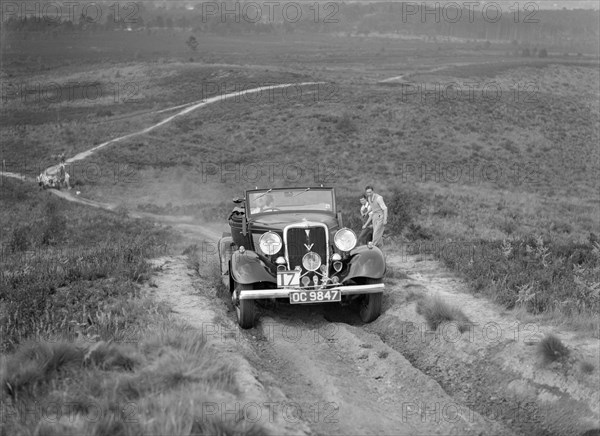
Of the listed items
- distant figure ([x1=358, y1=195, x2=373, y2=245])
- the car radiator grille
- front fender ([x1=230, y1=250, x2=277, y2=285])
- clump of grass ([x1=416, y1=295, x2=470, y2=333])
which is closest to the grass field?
distant figure ([x1=358, y1=195, x2=373, y2=245])

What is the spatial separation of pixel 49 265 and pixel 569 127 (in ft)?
157

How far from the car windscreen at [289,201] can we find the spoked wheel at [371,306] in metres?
2.30

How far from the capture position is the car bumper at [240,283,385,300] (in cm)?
1000

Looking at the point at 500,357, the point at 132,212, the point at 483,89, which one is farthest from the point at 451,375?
the point at 483,89

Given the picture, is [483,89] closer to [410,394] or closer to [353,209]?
[353,209]

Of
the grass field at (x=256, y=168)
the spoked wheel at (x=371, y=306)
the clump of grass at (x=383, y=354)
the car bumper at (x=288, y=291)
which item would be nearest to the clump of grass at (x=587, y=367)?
the grass field at (x=256, y=168)

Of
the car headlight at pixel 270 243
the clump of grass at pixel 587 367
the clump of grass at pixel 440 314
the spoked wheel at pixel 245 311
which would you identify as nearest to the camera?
the clump of grass at pixel 587 367

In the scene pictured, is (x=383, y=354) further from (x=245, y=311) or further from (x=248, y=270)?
(x=248, y=270)

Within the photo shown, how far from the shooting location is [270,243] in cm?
1095

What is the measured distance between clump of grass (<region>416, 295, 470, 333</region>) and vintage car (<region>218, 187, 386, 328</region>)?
76cm

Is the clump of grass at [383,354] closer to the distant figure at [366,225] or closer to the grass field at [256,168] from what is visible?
the grass field at [256,168]

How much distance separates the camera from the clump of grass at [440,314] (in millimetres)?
9758

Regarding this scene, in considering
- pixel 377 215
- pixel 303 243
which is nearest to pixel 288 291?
pixel 303 243

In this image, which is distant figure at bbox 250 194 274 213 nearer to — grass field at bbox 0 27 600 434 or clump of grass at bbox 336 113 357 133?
grass field at bbox 0 27 600 434
